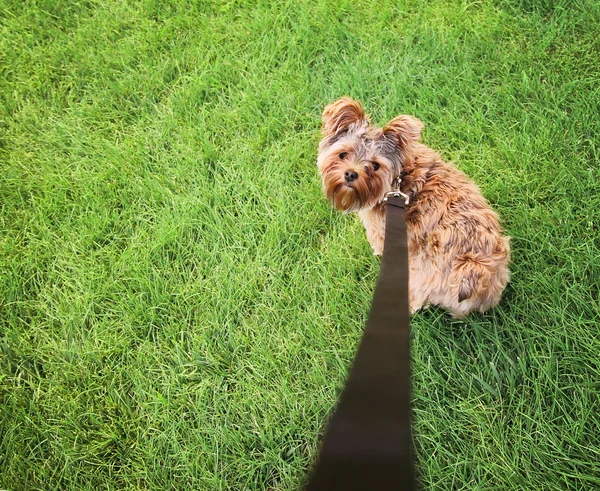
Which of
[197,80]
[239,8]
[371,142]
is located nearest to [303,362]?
[371,142]

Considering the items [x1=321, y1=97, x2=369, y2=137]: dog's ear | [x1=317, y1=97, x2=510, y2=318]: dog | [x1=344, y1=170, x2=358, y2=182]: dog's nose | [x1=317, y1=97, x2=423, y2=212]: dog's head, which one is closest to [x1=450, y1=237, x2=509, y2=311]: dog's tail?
[x1=317, y1=97, x2=510, y2=318]: dog

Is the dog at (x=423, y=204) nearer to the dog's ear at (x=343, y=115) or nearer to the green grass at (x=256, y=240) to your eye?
the dog's ear at (x=343, y=115)

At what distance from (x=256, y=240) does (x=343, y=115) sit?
1207mm

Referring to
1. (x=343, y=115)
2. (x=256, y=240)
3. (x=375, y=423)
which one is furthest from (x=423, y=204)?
(x=375, y=423)

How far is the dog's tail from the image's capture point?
8.23 feet

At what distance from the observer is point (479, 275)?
8.21ft

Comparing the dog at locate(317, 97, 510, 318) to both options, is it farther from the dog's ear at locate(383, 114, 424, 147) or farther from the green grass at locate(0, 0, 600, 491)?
the green grass at locate(0, 0, 600, 491)

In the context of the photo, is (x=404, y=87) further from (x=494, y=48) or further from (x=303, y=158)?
(x=303, y=158)

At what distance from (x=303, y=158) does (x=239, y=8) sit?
2210 millimetres

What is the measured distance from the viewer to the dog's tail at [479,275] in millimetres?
2510

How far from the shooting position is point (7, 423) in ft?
9.48

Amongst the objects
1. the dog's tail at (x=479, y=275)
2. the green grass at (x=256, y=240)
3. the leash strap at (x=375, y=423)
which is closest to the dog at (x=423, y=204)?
the dog's tail at (x=479, y=275)

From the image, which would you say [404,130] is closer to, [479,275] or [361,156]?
[361,156]

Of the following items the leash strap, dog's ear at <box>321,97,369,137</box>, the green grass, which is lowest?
the green grass
